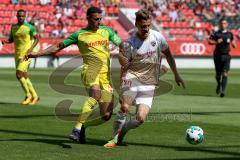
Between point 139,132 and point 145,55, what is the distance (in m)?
2.38

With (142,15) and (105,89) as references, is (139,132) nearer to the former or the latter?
(105,89)

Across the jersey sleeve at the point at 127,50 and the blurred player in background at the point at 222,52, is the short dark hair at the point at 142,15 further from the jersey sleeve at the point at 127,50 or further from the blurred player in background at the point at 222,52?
the blurred player in background at the point at 222,52

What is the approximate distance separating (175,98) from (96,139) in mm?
9445

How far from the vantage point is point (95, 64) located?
11125 mm

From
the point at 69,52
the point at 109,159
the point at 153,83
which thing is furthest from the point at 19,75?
the point at 69,52

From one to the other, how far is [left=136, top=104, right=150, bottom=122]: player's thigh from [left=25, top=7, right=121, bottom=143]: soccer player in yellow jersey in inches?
35.5

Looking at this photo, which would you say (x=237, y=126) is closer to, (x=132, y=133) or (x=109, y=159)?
(x=132, y=133)

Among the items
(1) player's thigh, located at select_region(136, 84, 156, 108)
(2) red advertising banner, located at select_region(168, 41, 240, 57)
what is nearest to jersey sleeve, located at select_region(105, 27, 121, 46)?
(1) player's thigh, located at select_region(136, 84, 156, 108)

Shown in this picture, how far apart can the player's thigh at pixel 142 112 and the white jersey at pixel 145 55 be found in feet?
1.23

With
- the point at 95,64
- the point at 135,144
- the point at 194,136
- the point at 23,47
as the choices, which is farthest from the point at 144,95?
the point at 23,47

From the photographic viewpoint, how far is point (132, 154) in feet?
31.3

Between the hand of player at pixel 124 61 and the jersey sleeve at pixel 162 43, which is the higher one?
the jersey sleeve at pixel 162 43

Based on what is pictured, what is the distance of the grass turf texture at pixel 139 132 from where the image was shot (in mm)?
9578

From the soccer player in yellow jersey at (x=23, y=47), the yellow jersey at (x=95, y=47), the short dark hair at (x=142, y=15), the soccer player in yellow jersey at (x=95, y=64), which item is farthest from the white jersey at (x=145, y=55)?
the soccer player in yellow jersey at (x=23, y=47)
